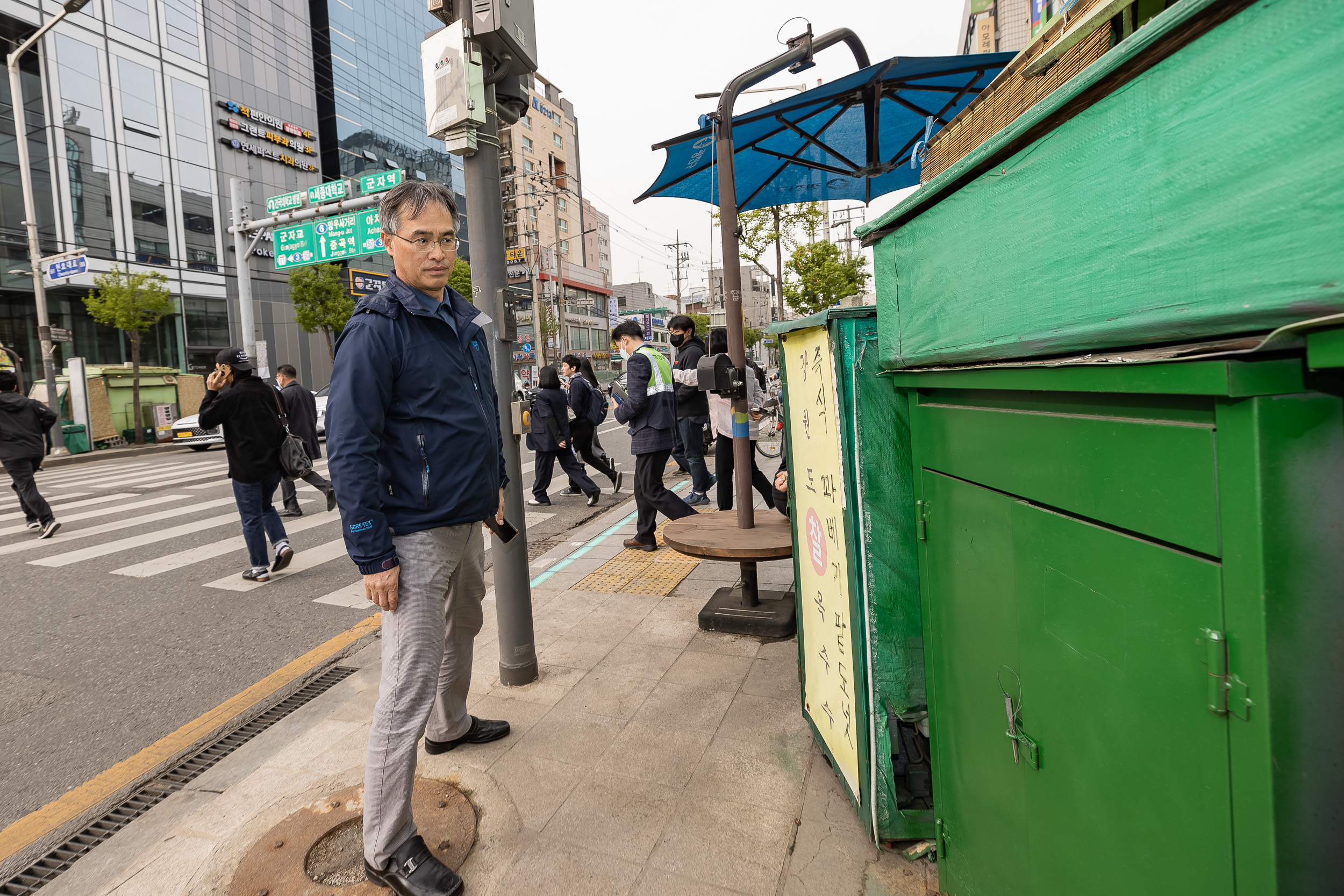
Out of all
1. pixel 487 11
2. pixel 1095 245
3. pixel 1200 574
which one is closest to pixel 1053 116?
pixel 1095 245

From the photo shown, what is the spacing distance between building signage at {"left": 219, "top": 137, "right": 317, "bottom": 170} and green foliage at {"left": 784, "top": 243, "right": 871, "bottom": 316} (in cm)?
2405

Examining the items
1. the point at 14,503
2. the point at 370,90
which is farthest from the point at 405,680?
the point at 370,90

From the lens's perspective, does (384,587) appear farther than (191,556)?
No

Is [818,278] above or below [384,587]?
above

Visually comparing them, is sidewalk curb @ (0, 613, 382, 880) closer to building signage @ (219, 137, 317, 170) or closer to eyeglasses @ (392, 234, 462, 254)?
eyeglasses @ (392, 234, 462, 254)

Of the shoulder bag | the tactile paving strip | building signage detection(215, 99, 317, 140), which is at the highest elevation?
building signage detection(215, 99, 317, 140)

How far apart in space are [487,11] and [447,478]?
2.16 meters

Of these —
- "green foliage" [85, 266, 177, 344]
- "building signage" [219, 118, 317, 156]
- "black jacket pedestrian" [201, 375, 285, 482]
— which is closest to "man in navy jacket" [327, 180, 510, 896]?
"black jacket pedestrian" [201, 375, 285, 482]

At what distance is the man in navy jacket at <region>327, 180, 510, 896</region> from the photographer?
6.64 feet

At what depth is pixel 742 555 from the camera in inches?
126

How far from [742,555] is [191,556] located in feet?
19.5

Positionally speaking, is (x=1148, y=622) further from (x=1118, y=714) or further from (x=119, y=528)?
(x=119, y=528)

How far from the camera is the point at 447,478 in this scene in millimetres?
2203

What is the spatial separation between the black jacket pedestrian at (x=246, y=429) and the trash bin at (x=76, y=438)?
16.3 meters
